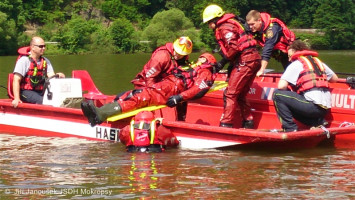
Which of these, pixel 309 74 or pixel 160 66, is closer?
pixel 309 74

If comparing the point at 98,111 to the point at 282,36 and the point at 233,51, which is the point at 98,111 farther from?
the point at 282,36

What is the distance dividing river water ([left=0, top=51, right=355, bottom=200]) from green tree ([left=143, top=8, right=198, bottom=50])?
49463 millimetres

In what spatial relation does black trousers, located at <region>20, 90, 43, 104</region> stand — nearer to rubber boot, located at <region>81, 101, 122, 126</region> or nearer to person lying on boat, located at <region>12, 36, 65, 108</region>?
person lying on boat, located at <region>12, 36, 65, 108</region>

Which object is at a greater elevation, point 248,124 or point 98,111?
point 98,111

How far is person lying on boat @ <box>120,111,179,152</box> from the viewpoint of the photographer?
10930 mm

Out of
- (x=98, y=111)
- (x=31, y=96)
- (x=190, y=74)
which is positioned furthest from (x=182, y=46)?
(x=31, y=96)

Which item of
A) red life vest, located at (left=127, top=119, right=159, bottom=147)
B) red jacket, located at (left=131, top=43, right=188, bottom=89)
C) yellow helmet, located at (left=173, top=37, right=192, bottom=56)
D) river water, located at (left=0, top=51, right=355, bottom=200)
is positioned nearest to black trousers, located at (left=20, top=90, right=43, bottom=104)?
river water, located at (left=0, top=51, right=355, bottom=200)

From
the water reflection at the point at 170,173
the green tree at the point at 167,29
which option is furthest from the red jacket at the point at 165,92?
the green tree at the point at 167,29

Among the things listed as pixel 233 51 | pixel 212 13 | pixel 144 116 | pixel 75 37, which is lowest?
pixel 144 116

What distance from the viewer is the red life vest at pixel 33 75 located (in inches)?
496

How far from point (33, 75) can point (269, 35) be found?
Answer: 3658 mm

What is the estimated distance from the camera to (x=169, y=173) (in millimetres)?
9805

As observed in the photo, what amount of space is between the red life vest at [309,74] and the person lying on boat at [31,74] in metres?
4.03

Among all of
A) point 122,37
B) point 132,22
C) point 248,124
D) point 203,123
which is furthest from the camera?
point 132,22
